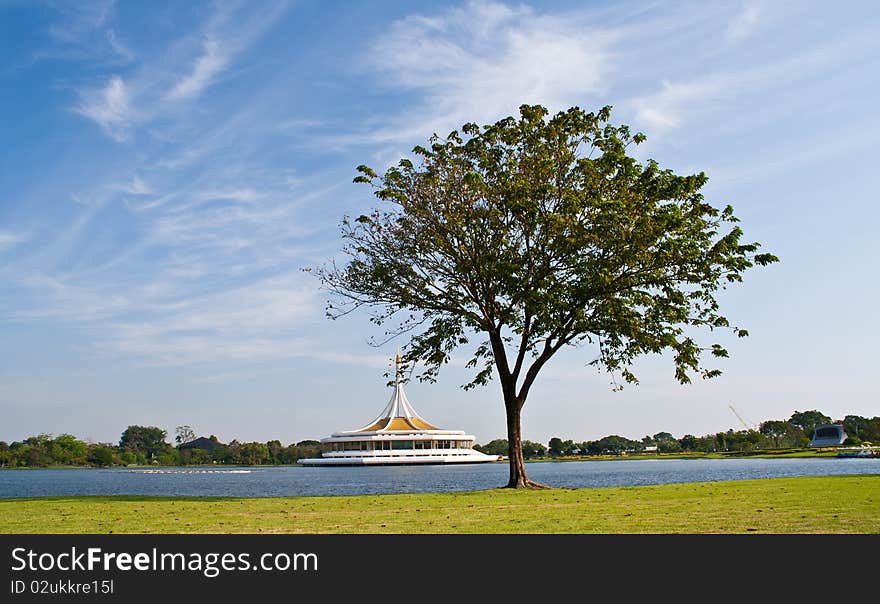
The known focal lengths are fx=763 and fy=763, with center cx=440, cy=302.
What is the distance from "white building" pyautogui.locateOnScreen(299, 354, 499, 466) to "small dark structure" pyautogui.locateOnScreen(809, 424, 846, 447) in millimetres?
67227

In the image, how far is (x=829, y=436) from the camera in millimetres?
152250

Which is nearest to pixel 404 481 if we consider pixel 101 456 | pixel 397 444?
pixel 397 444

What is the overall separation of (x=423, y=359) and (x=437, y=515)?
1493 centimetres

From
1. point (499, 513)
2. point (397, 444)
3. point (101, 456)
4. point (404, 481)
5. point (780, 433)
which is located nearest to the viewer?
point (499, 513)

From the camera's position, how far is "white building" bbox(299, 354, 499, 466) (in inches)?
5674

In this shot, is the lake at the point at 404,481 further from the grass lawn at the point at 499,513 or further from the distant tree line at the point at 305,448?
the distant tree line at the point at 305,448

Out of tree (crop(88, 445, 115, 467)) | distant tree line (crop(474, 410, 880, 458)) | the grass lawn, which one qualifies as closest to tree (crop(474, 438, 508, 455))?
distant tree line (crop(474, 410, 880, 458))

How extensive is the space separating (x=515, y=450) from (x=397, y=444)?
121m

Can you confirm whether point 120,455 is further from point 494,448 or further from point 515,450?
point 515,450

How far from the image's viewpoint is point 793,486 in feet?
85.1

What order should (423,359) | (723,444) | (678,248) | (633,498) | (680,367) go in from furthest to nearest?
(723,444) < (423,359) < (680,367) < (678,248) < (633,498)

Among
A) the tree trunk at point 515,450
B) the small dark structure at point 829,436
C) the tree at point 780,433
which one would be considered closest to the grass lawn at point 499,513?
the tree trunk at point 515,450
